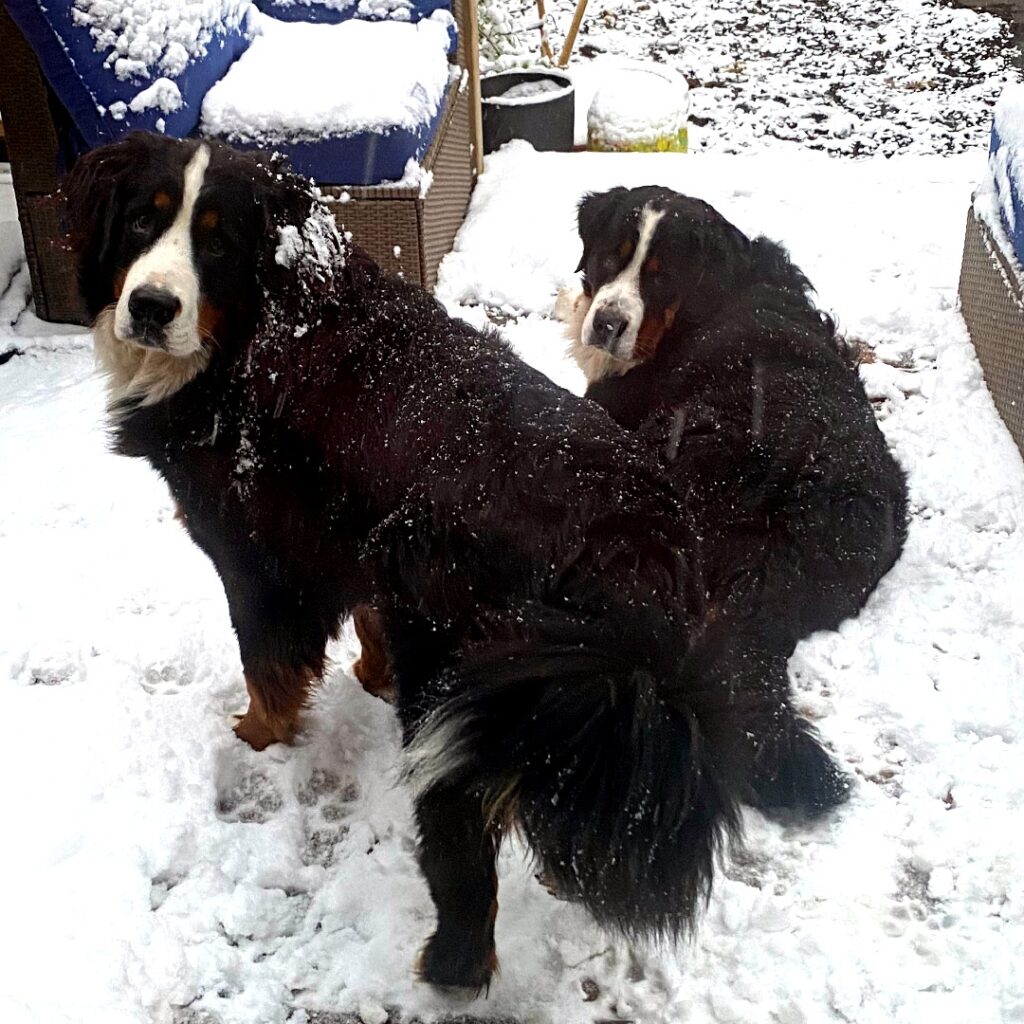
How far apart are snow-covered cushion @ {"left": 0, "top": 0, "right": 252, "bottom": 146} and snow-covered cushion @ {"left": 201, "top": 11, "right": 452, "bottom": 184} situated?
218 mm

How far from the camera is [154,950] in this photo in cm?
191

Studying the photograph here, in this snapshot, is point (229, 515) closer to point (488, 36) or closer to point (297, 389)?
point (297, 389)

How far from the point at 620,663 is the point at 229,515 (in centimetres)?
105

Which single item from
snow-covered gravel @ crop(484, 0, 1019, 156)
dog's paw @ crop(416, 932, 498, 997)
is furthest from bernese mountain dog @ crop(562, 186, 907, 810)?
snow-covered gravel @ crop(484, 0, 1019, 156)

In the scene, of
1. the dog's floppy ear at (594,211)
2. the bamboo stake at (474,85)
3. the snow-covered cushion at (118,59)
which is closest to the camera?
the dog's floppy ear at (594,211)

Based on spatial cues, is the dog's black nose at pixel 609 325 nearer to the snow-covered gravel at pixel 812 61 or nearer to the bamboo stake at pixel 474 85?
the bamboo stake at pixel 474 85

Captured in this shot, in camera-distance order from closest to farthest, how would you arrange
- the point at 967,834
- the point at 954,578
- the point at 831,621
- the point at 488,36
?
the point at 967,834 → the point at 831,621 → the point at 954,578 → the point at 488,36

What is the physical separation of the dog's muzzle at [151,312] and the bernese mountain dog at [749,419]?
111cm

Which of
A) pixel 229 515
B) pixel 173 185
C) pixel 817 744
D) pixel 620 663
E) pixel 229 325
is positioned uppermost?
pixel 173 185

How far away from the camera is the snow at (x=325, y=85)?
12.7 ft

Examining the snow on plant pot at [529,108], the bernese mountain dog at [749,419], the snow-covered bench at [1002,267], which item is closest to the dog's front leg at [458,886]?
the bernese mountain dog at [749,419]

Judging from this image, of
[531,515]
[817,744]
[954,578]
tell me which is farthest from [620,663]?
[954,578]

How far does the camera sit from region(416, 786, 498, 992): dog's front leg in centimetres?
166

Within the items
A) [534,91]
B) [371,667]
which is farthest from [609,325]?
[534,91]
